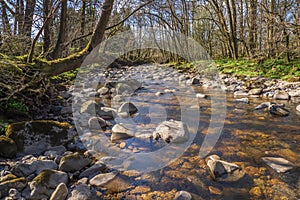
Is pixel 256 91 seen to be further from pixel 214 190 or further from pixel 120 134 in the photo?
pixel 214 190

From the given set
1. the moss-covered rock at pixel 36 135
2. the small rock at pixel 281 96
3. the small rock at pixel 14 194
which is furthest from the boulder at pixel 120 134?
the small rock at pixel 281 96

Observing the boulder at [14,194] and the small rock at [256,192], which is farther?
the small rock at [256,192]

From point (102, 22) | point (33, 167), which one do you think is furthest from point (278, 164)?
point (102, 22)

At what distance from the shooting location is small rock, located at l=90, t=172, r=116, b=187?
7.90 feet

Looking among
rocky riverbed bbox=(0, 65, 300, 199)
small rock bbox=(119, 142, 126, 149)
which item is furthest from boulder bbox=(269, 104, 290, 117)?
small rock bbox=(119, 142, 126, 149)

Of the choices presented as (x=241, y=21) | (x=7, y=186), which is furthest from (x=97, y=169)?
(x=241, y=21)

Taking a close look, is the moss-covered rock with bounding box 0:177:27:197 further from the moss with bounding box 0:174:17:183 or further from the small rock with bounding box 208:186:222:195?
the small rock with bounding box 208:186:222:195

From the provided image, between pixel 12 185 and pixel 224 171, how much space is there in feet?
7.23

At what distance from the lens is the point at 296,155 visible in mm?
2949

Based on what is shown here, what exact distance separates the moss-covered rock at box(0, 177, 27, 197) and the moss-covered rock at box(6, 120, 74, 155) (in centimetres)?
85

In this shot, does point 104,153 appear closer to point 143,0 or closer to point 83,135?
point 83,135

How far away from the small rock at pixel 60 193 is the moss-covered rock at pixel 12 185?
0.36 metres

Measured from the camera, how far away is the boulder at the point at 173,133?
11.5 ft

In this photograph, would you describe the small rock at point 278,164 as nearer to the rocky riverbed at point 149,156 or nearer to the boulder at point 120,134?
the rocky riverbed at point 149,156
